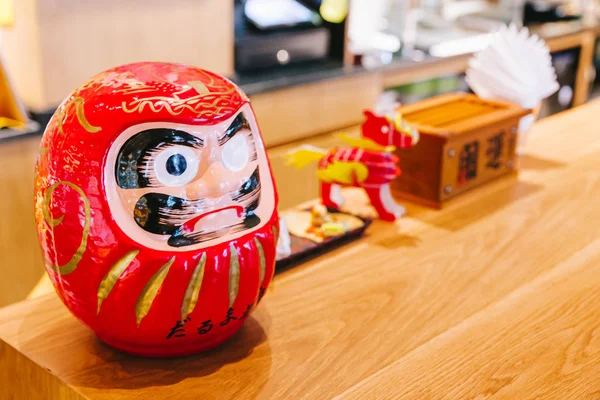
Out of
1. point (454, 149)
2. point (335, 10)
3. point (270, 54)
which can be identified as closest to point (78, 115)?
point (454, 149)

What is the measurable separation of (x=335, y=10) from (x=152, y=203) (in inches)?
83.3

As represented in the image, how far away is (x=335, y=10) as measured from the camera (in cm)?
267

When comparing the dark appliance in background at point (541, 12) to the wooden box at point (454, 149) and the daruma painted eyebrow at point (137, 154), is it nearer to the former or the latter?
the wooden box at point (454, 149)

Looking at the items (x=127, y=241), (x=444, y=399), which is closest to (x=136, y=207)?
(x=127, y=241)

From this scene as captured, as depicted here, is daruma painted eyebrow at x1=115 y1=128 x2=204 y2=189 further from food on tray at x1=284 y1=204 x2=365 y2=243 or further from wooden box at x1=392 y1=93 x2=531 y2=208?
wooden box at x1=392 y1=93 x2=531 y2=208

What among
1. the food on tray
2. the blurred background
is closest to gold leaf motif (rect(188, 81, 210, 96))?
the food on tray

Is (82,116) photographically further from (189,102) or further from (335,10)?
(335,10)

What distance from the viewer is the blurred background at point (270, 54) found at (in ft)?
6.10

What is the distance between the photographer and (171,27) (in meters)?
2.16

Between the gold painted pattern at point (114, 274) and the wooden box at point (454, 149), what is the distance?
0.68 meters

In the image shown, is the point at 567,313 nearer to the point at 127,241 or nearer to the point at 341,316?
the point at 341,316

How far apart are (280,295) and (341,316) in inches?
3.9

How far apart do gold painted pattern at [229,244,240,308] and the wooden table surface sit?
3.6 inches

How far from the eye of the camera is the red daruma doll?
0.70 metres
